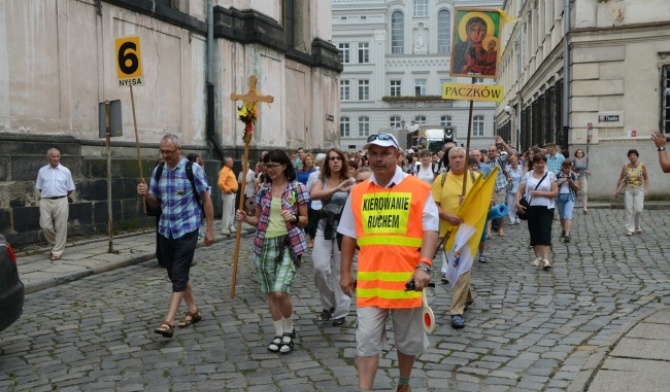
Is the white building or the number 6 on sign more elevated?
the white building

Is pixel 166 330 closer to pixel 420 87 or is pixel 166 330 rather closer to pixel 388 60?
pixel 388 60

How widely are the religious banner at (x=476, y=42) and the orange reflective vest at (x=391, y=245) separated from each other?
4190 mm

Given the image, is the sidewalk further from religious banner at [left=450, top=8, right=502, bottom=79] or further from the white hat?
the white hat

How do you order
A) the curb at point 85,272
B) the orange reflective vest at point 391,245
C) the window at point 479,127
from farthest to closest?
the window at point 479,127
the curb at point 85,272
the orange reflective vest at point 391,245

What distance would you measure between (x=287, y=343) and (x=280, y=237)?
0.91 metres

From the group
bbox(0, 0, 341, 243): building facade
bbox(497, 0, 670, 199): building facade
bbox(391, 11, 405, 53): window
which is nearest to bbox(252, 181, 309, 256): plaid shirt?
bbox(0, 0, 341, 243): building facade

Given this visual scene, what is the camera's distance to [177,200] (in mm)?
6617

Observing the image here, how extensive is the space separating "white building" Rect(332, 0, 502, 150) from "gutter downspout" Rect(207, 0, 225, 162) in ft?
172

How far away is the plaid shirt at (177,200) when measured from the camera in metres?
6.60

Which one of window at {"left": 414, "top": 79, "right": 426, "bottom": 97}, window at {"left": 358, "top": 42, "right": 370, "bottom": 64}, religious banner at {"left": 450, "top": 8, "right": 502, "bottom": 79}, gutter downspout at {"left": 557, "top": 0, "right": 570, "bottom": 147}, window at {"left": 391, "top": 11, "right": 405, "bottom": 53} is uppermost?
window at {"left": 391, "top": 11, "right": 405, "bottom": 53}

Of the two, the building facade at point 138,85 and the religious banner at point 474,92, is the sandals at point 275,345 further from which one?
the religious banner at point 474,92

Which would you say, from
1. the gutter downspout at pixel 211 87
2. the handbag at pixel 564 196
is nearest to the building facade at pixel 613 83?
the gutter downspout at pixel 211 87

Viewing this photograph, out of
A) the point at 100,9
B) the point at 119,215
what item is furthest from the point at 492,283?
the point at 100,9

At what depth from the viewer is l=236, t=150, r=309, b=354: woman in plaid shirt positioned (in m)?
6.03
